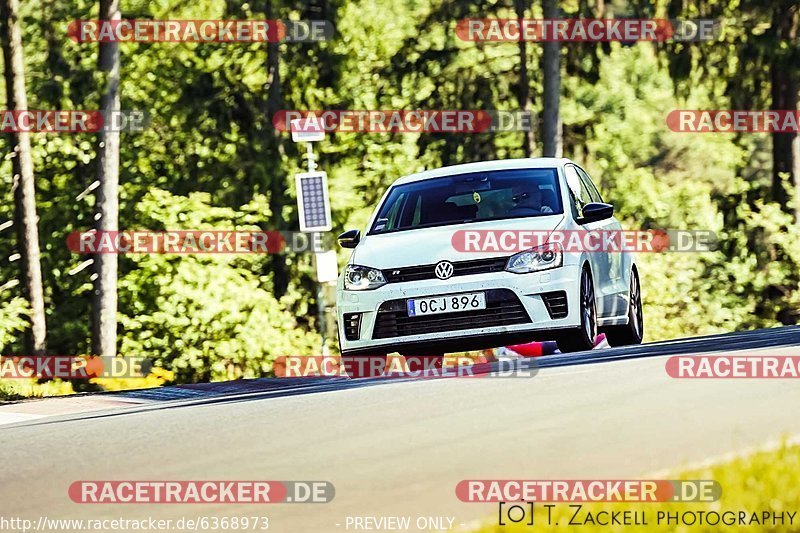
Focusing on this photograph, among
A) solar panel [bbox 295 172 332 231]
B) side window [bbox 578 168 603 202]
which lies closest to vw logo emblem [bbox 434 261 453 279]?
side window [bbox 578 168 603 202]

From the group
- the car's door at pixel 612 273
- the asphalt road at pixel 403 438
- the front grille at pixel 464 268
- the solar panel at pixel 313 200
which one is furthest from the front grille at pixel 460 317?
the solar panel at pixel 313 200

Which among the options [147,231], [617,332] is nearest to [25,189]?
[147,231]

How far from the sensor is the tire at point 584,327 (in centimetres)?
1273

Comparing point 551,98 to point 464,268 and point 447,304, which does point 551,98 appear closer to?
point 464,268

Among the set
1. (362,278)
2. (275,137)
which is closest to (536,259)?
(362,278)

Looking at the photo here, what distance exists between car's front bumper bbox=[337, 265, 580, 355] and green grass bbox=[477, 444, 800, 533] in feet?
18.9

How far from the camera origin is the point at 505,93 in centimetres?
3662

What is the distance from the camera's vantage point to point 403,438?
28.0 ft

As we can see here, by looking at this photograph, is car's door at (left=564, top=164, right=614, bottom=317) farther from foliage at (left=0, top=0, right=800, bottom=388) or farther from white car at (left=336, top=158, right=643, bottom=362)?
foliage at (left=0, top=0, right=800, bottom=388)

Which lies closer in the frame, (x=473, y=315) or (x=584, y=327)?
(x=473, y=315)

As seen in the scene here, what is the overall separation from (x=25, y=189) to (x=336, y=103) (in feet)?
37.7

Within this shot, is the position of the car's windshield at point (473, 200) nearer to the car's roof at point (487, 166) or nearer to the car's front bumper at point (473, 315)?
the car's roof at point (487, 166)

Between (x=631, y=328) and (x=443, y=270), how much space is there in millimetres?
3641

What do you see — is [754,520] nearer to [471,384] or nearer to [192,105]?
[471,384]
